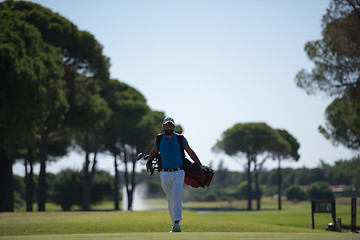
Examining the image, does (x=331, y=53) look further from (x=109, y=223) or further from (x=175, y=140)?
(x=175, y=140)

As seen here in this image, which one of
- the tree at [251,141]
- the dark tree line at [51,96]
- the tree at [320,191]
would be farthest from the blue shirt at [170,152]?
the tree at [320,191]

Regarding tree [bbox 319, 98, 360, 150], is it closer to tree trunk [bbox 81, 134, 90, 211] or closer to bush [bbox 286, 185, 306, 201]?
tree trunk [bbox 81, 134, 90, 211]

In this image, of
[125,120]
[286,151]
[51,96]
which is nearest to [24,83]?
[51,96]

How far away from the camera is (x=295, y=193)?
87500 millimetres

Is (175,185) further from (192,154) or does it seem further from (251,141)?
(251,141)

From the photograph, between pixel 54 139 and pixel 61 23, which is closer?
pixel 61 23

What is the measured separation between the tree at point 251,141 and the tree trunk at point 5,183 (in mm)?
45087

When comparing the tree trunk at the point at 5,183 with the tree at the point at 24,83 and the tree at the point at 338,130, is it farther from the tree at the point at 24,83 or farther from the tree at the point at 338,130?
the tree at the point at 338,130

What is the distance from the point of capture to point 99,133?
192 ft

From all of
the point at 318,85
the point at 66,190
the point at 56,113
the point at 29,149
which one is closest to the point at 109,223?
the point at 56,113

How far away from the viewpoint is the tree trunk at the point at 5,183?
36.3 m

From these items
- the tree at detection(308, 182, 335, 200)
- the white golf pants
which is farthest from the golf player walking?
the tree at detection(308, 182, 335, 200)

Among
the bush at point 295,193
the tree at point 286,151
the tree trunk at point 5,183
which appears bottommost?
the bush at point 295,193

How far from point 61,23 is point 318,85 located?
19.5 meters
